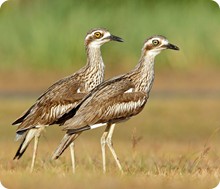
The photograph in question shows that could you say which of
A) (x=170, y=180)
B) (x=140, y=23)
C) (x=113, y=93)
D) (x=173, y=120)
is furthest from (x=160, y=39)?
(x=140, y=23)

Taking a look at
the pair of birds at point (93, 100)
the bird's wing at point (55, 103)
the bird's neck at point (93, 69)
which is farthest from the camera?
the bird's neck at point (93, 69)

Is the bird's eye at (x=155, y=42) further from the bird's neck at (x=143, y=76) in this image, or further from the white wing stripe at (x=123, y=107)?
the white wing stripe at (x=123, y=107)

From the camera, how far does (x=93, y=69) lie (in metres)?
11.0

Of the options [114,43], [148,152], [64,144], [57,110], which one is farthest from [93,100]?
[114,43]

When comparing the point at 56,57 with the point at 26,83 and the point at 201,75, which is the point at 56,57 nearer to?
the point at 26,83

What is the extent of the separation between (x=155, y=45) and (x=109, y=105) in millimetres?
1053

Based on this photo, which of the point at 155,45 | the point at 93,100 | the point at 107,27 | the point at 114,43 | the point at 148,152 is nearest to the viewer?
the point at 93,100

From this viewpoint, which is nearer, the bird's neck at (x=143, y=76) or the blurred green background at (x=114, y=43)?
the bird's neck at (x=143, y=76)

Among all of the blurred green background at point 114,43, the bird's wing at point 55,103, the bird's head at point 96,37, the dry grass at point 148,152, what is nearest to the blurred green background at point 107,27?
the blurred green background at point 114,43

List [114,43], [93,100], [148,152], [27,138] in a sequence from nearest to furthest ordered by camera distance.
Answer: [93,100] < [27,138] < [148,152] < [114,43]

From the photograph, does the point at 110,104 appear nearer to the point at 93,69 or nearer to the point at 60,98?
the point at 60,98

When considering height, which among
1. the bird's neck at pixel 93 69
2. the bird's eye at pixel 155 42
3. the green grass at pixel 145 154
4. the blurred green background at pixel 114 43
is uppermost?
the blurred green background at pixel 114 43

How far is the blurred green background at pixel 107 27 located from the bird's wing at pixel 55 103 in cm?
1216

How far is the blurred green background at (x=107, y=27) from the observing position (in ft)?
76.5
